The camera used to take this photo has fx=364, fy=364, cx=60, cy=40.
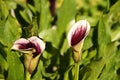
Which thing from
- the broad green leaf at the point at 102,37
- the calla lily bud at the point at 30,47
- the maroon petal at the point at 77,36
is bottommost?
the broad green leaf at the point at 102,37

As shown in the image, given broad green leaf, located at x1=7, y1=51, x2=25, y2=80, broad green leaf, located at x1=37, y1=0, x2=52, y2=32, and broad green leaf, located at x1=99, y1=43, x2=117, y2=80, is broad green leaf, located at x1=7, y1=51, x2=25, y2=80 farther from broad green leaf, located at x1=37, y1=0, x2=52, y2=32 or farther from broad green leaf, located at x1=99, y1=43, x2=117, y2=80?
broad green leaf, located at x1=37, y1=0, x2=52, y2=32

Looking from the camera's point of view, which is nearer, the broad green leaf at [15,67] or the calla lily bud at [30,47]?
the calla lily bud at [30,47]

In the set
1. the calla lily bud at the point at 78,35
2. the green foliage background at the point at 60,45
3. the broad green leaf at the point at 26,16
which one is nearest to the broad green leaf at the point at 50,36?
the green foliage background at the point at 60,45

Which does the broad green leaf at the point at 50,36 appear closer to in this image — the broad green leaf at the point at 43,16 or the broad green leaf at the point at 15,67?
the broad green leaf at the point at 43,16

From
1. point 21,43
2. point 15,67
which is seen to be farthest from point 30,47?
point 15,67

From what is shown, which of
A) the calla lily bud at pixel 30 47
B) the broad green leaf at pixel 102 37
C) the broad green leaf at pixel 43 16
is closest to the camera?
the calla lily bud at pixel 30 47

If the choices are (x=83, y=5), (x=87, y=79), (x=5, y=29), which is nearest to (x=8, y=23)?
(x=5, y=29)

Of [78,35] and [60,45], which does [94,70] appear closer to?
[78,35]
